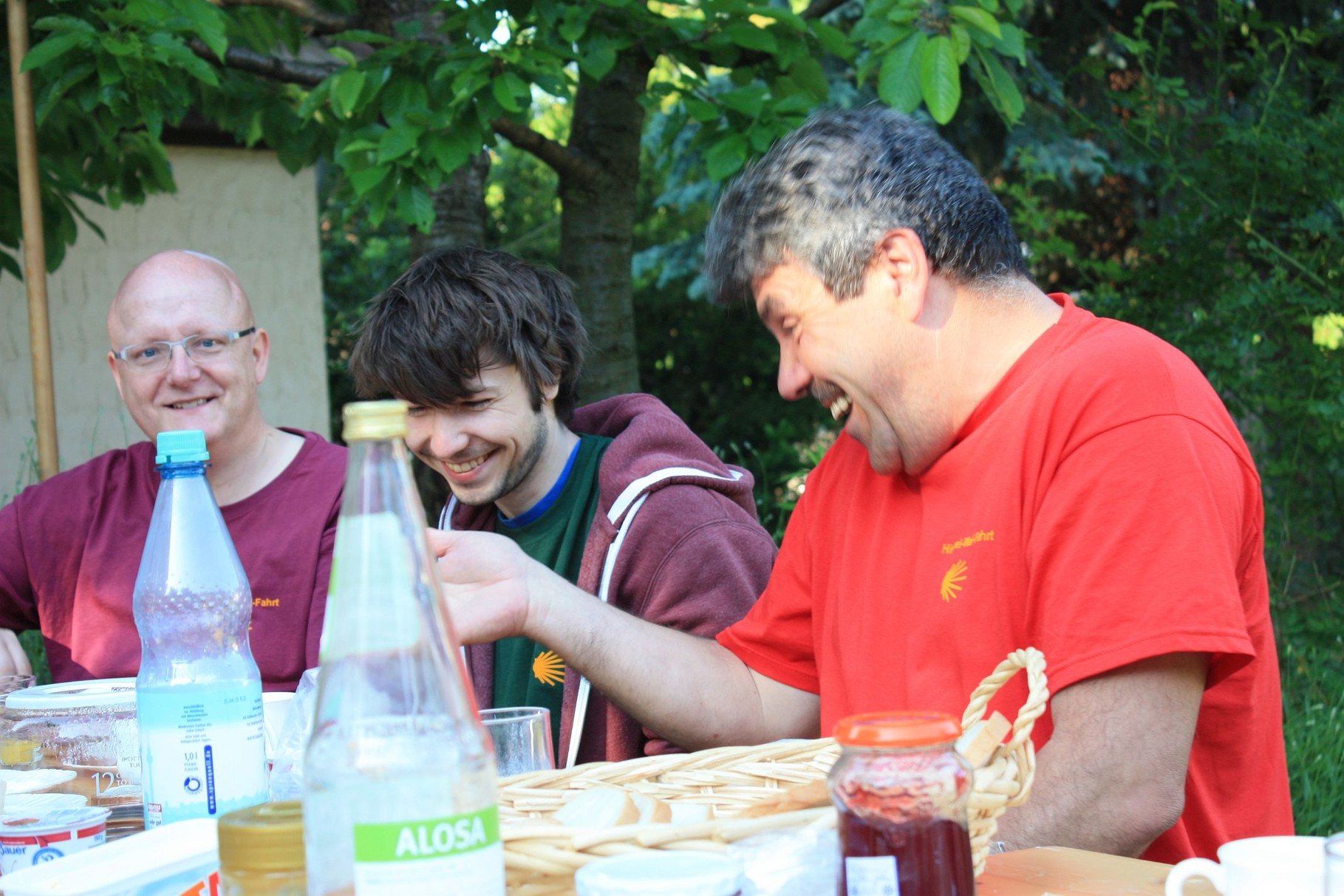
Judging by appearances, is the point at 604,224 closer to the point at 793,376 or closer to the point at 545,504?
the point at 545,504

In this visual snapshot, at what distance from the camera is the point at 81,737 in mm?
1706

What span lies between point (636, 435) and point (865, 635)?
881 mm

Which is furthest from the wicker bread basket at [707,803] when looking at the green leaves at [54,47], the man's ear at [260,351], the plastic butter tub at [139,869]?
the green leaves at [54,47]

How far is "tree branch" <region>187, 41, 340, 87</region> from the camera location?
4223 millimetres

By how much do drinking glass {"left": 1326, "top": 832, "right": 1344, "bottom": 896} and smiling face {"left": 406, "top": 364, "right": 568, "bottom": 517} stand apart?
193cm

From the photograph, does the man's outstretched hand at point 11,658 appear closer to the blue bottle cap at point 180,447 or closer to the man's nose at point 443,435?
the man's nose at point 443,435

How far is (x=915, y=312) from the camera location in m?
1.80

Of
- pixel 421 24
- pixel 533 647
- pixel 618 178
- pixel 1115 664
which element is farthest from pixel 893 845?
pixel 618 178

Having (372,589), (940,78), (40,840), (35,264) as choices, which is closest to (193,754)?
(40,840)

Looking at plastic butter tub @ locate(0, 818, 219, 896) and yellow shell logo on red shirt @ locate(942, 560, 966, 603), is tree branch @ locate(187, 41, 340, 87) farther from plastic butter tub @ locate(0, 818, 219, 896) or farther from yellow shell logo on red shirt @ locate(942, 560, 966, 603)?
plastic butter tub @ locate(0, 818, 219, 896)

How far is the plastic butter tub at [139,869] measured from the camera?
→ 3.37ft

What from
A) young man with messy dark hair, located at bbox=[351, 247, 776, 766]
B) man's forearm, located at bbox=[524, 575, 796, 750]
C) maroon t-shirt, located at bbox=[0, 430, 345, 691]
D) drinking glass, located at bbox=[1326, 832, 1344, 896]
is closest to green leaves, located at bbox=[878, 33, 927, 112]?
young man with messy dark hair, located at bbox=[351, 247, 776, 766]

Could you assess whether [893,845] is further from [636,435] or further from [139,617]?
[636,435]

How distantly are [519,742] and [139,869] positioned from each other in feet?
1.76
